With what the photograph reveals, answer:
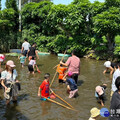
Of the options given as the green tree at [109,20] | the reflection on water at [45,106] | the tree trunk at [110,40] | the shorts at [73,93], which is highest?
the green tree at [109,20]

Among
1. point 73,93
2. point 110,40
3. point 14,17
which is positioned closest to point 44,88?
point 73,93

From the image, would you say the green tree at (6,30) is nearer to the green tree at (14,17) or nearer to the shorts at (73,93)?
the green tree at (14,17)

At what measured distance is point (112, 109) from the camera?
3301 millimetres

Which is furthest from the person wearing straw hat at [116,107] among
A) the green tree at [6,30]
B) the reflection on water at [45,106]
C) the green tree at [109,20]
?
the green tree at [6,30]

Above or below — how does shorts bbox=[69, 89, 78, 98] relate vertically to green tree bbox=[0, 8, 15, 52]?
below

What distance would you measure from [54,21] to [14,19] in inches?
257

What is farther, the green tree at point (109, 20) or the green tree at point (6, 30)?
the green tree at point (6, 30)

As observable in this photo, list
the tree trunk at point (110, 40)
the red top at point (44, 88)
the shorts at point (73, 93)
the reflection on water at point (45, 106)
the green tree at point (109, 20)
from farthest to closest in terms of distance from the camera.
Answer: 1. the tree trunk at point (110, 40)
2. the green tree at point (109, 20)
3. the shorts at point (73, 93)
4. the red top at point (44, 88)
5. the reflection on water at point (45, 106)

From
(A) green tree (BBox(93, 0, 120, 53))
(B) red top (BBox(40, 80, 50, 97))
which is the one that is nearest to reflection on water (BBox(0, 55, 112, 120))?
(B) red top (BBox(40, 80, 50, 97))

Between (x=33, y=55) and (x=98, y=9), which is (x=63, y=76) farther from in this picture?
(x=98, y=9)

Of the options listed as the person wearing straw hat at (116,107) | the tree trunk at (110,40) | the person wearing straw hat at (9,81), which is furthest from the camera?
the tree trunk at (110,40)

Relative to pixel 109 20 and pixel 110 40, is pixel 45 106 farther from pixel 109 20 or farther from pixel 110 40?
pixel 110 40

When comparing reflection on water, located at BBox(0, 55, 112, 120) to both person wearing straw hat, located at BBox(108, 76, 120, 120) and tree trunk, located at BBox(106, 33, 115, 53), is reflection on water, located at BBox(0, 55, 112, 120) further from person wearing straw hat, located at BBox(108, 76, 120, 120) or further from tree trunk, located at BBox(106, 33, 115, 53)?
tree trunk, located at BBox(106, 33, 115, 53)

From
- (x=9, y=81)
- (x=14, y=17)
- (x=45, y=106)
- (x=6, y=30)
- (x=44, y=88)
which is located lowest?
(x=45, y=106)
